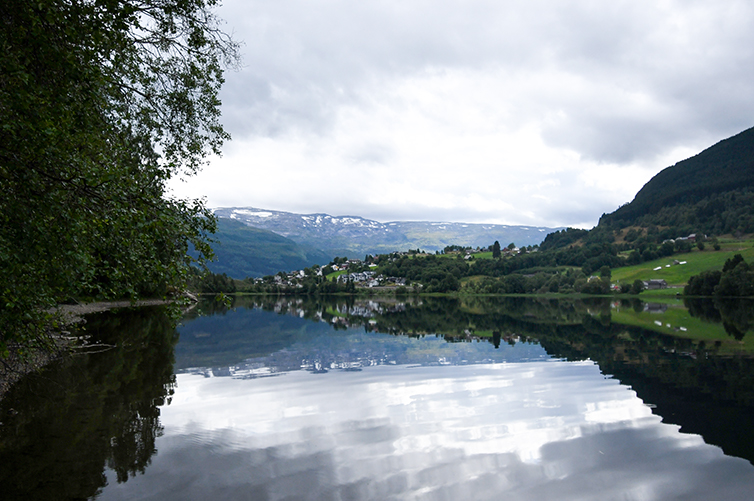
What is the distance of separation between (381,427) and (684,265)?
551 ft

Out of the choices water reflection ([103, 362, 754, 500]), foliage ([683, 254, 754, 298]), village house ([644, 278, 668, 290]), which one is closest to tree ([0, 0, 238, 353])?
water reflection ([103, 362, 754, 500])

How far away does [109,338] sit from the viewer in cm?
3186

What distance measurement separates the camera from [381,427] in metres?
14.3

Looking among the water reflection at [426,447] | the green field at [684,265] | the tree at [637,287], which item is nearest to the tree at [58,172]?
the water reflection at [426,447]

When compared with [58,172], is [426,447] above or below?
below

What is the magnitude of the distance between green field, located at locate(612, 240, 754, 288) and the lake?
132811 mm

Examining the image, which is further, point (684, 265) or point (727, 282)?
point (684, 265)

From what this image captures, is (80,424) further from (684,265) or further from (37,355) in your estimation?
(684,265)

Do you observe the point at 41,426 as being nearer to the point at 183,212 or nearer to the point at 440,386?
the point at 183,212

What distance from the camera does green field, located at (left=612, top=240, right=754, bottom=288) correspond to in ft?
461

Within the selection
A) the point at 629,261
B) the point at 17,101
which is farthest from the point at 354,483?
the point at 629,261

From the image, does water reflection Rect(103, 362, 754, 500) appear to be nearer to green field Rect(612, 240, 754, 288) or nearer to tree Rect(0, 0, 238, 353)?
tree Rect(0, 0, 238, 353)

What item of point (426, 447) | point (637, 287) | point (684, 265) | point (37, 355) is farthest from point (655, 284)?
point (37, 355)

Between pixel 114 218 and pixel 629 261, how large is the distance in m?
193
